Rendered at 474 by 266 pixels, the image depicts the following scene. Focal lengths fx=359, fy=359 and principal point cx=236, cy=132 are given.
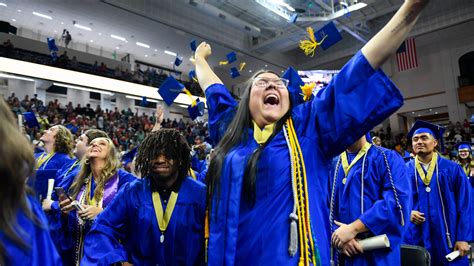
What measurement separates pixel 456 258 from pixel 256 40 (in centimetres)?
2210

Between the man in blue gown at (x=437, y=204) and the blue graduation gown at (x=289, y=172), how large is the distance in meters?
2.83

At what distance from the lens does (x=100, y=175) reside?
11.0 feet

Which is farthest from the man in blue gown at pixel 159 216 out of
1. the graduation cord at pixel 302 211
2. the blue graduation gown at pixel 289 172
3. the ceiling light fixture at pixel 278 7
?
the ceiling light fixture at pixel 278 7

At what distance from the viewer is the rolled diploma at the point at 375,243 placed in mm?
2445

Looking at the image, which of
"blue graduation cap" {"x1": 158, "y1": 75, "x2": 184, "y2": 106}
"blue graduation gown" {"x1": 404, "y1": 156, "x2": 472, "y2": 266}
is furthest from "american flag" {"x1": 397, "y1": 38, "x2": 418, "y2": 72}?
"blue graduation cap" {"x1": 158, "y1": 75, "x2": 184, "y2": 106}

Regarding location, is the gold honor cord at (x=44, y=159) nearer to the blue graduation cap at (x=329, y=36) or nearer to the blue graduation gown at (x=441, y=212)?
the blue graduation cap at (x=329, y=36)

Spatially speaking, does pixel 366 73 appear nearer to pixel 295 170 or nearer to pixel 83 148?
pixel 295 170

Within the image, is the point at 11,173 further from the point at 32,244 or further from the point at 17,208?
the point at 32,244

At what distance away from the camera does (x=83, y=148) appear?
3.85 meters

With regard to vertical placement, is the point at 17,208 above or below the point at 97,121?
below

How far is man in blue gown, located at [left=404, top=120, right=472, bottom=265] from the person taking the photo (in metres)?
3.83

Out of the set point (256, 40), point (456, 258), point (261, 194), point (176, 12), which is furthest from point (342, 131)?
point (256, 40)

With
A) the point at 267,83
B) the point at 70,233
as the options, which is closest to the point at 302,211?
the point at 267,83

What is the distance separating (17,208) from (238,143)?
1.01 m
